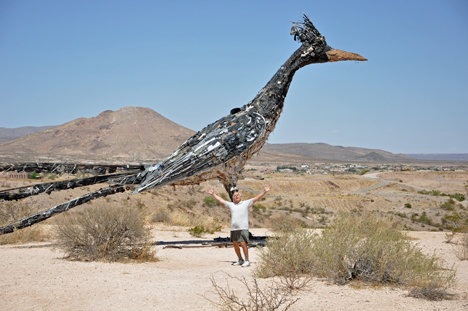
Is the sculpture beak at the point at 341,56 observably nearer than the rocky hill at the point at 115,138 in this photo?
Yes

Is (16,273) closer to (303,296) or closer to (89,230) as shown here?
(89,230)

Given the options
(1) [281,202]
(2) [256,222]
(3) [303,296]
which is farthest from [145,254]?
(1) [281,202]

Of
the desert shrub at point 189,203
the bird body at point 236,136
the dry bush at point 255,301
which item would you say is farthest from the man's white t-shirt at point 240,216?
the desert shrub at point 189,203

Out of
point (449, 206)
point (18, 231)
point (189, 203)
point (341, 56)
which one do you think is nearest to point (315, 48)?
point (341, 56)

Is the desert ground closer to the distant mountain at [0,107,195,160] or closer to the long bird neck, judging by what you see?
the long bird neck

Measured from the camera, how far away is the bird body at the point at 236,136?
8062 mm

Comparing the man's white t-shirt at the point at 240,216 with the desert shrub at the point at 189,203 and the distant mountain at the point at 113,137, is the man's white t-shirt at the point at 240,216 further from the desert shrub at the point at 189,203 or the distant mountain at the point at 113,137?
the distant mountain at the point at 113,137

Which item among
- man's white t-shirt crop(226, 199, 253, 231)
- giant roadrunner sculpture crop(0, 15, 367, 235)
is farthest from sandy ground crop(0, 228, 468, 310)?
giant roadrunner sculpture crop(0, 15, 367, 235)

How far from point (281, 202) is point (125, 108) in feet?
448

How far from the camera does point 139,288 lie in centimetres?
551

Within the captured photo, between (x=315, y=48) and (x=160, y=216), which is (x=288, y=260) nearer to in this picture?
(x=315, y=48)

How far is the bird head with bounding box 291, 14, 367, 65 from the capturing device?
9.13m

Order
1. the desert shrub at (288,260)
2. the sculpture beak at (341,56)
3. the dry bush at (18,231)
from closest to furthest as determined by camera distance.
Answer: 1. the desert shrub at (288,260)
2. the sculpture beak at (341,56)
3. the dry bush at (18,231)

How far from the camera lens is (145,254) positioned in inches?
309
